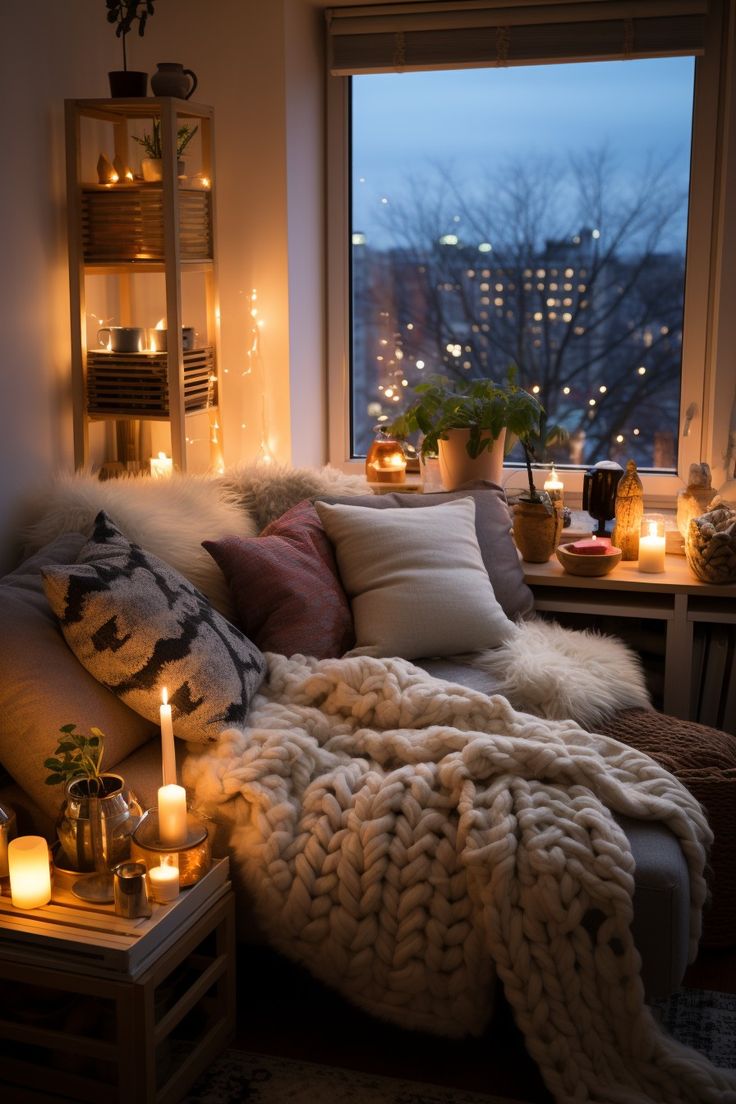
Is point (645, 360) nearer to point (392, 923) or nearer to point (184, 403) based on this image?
point (184, 403)

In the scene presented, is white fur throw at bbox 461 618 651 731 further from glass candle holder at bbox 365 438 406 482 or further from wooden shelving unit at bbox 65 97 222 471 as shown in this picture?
wooden shelving unit at bbox 65 97 222 471

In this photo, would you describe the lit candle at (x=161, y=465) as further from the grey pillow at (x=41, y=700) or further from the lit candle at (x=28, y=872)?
the lit candle at (x=28, y=872)

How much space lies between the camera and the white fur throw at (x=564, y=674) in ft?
7.71

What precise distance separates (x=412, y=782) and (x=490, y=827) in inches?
6.1

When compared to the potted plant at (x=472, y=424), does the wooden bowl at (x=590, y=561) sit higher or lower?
lower

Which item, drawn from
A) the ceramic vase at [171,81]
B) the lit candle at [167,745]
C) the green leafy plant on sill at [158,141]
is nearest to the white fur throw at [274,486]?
the green leafy plant on sill at [158,141]

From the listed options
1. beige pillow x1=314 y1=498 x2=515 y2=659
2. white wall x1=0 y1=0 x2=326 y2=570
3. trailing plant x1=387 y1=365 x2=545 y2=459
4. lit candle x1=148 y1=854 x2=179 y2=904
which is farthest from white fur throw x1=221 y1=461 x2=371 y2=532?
lit candle x1=148 y1=854 x2=179 y2=904

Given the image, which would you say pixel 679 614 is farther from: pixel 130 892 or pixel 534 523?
pixel 130 892

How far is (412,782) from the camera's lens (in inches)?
75.4

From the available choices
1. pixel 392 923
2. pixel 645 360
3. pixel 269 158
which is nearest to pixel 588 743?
pixel 392 923

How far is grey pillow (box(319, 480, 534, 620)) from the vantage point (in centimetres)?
282

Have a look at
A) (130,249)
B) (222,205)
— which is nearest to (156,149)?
(130,249)

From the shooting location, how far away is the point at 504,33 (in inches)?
129

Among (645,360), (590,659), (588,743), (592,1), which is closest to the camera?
(588,743)
